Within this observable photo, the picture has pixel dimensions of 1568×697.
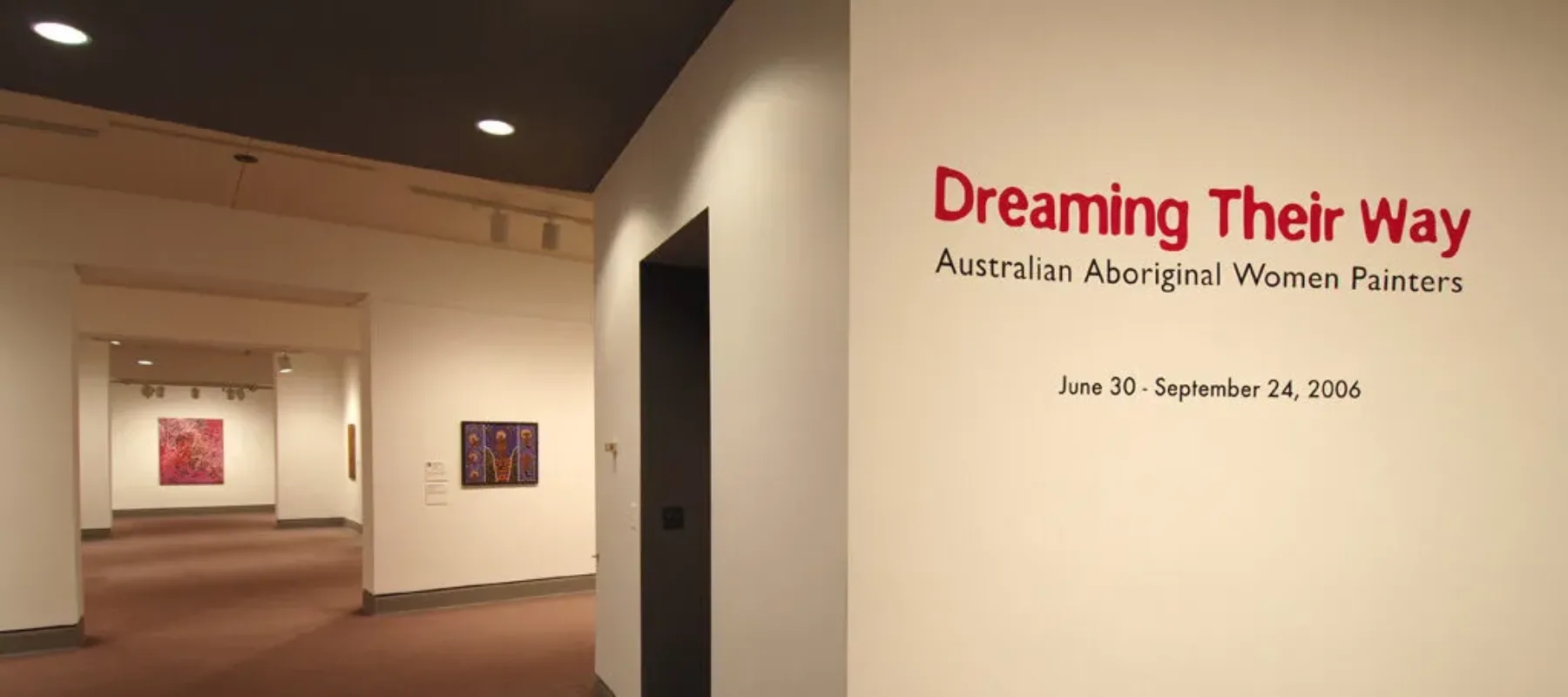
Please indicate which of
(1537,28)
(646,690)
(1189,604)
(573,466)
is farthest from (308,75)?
Result: (573,466)

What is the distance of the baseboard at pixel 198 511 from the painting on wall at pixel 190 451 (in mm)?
590

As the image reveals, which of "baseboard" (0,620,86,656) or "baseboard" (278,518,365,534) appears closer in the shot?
"baseboard" (0,620,86,656)

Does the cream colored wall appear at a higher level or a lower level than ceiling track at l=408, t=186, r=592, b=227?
lower

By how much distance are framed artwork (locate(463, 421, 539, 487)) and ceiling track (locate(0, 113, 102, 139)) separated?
370 cm

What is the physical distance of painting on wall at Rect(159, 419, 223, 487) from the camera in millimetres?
17422

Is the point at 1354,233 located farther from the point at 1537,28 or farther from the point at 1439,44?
the point at 1537,28

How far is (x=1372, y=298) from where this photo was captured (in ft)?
6.99

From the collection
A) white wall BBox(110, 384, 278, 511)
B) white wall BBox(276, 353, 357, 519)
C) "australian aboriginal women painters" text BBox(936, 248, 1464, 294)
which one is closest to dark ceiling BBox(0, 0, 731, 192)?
"australian aboriginal women painters" text BBox(936, 248, 1464, 294)

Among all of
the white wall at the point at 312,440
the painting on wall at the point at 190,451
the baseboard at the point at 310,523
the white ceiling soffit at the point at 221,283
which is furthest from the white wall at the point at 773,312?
the painting on wall at the point at 190,451

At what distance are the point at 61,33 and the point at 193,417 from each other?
1781 cm

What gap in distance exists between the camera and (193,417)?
17.7m

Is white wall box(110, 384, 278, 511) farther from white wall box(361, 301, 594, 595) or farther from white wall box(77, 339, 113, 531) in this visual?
white wall box(361, 301, 594, 595)

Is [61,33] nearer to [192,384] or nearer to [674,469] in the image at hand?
[674,469]

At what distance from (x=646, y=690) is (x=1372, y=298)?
3646mm
